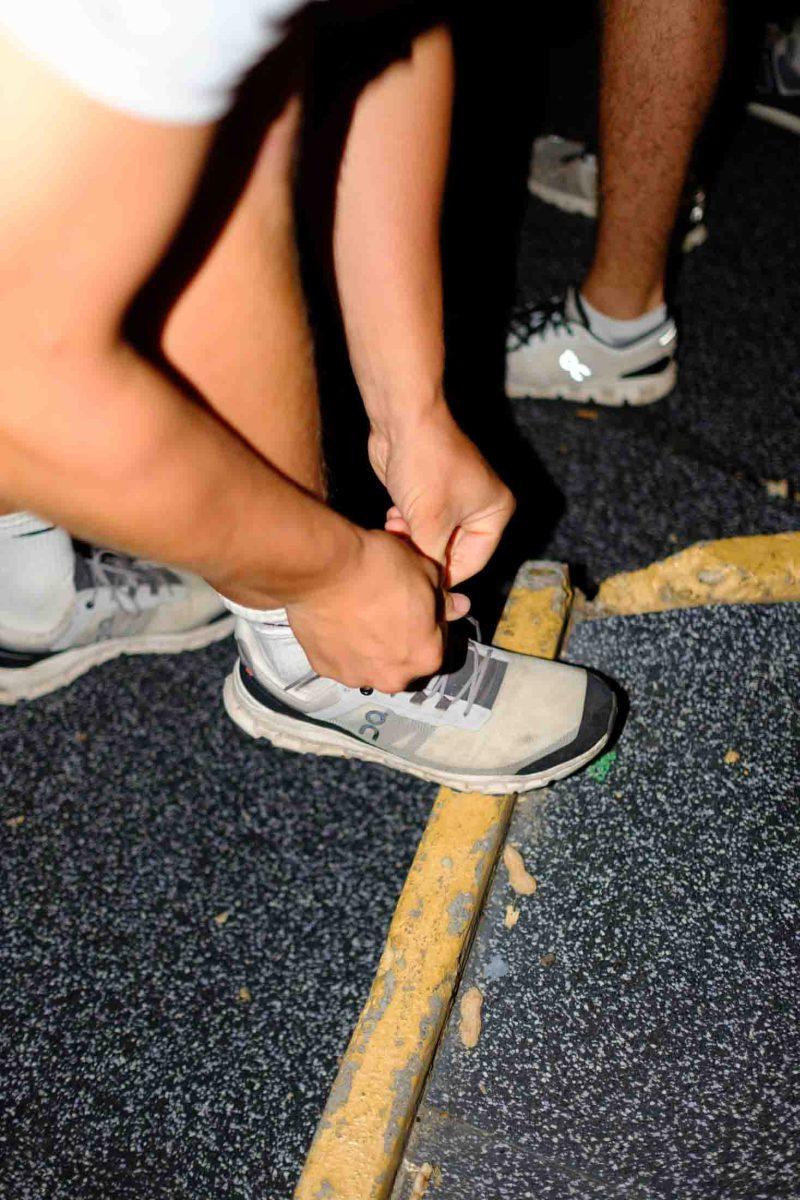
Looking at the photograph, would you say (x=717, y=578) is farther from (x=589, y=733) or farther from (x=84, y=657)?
(x=84, y=657)

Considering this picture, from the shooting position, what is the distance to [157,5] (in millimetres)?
403

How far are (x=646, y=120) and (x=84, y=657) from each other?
4.14ft

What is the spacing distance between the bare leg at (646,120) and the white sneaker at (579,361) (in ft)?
0.28

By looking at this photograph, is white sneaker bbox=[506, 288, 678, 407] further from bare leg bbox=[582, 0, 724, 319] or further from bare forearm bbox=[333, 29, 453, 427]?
bare forearm bbox=[333, 29, 453, 427]

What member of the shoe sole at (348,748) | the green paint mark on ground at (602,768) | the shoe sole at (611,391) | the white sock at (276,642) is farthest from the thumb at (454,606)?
the shoe sole at (611,391)

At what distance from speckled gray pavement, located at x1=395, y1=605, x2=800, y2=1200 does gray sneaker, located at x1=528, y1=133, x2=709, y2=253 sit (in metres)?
1.17

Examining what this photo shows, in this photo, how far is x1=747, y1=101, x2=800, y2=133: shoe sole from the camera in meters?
2.30

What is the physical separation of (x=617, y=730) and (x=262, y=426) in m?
0.69

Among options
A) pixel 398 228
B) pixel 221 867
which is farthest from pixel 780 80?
pixel 221 867

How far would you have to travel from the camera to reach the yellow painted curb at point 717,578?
1284 millimetres

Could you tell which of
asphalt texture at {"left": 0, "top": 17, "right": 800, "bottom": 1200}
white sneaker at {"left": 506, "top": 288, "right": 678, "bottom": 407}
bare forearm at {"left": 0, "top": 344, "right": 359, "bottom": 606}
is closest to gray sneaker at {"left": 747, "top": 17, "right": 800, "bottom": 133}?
asphalt texture at {"left": 0, "top": 17, "right": 800, "bottom": 1200}

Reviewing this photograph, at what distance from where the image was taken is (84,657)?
1377 mm

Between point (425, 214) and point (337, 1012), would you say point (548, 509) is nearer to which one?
point (425, 214)

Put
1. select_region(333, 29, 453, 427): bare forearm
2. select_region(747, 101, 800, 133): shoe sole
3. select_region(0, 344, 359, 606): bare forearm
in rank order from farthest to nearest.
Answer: select_region(747, 101, 800, 133): shoe sole → select_region(333, 29, 453, 427): bare forearm → select_region(0, 344, 359, 606): bare forearm
